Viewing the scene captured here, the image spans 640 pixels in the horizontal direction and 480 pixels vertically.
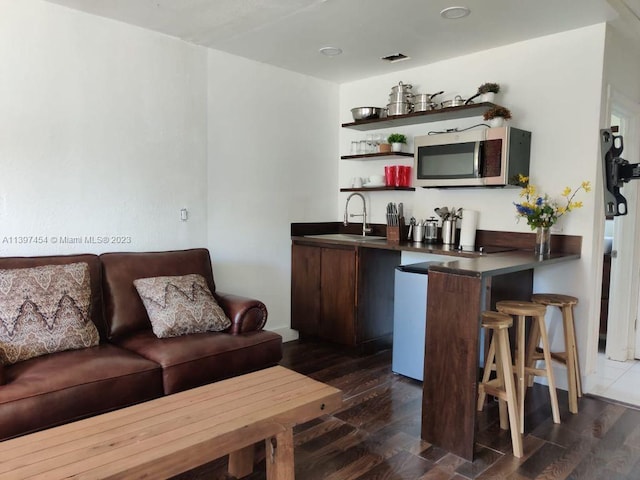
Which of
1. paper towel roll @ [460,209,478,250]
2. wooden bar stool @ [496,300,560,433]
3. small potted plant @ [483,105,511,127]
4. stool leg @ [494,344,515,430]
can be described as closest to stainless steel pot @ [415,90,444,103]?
small potted plant @ [483,105,511,127]

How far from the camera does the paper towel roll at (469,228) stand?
3.53 m

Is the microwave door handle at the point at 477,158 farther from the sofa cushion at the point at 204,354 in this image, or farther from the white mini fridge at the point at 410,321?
the sofa cushion at the point at 204,354

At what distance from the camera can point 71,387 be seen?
2037 millimetres

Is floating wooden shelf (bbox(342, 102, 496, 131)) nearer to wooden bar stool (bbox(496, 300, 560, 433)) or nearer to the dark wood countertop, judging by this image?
the dark wood countertop

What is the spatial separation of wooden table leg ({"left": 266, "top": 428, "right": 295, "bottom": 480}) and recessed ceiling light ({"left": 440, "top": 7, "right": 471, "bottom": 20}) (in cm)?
251

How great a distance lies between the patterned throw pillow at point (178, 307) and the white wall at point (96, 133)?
54 centimetres

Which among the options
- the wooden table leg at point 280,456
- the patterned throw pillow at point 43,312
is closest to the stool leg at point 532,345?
the wooden table leg at point 280,456

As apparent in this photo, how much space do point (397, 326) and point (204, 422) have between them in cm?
198

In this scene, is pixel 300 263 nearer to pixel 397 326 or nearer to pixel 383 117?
pixel 397 326

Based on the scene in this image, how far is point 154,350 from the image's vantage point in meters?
2.48

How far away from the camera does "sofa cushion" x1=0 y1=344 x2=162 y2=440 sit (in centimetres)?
189

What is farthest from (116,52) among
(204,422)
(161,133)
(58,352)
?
(204,422)

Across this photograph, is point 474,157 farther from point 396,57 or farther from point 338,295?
point 338,295

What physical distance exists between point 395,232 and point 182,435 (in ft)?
8.57
